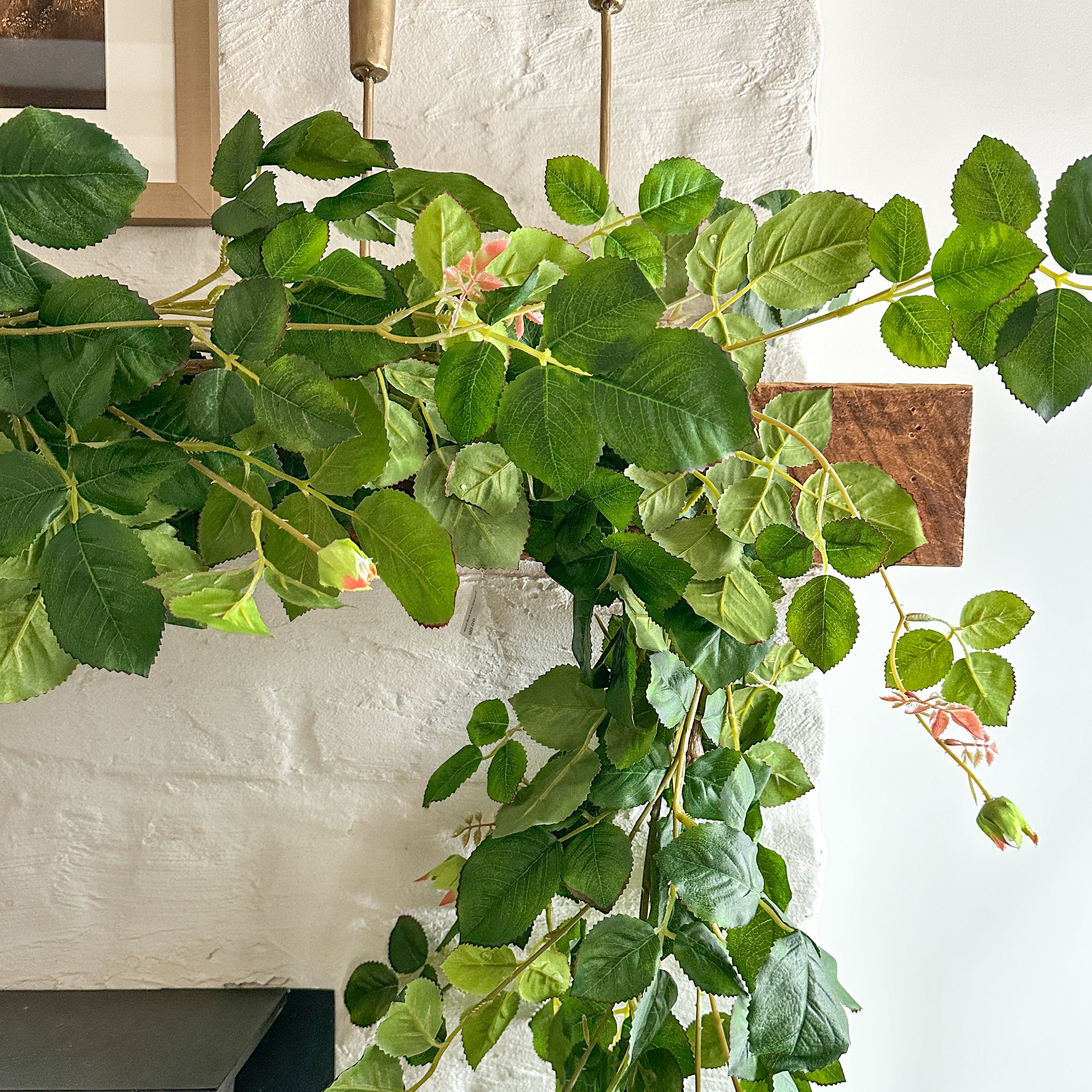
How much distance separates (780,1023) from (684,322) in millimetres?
440

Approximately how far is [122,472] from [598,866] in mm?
318

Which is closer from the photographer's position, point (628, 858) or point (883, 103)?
point (628, 858)

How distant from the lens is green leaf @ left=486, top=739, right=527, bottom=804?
547 mm

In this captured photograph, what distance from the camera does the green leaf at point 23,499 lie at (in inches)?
11.9

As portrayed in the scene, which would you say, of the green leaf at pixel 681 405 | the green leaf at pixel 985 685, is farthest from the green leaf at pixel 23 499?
the green leaf at pixel 985 685

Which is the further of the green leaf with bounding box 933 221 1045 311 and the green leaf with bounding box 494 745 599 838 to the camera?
the green leaf with bounding box 494 745 599 838

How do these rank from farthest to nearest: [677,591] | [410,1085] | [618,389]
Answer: [410,1085]
[677,591]
[618,389]

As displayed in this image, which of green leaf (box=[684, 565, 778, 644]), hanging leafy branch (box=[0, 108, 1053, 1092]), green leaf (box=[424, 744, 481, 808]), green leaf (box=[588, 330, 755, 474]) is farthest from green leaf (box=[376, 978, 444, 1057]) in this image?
green leaf (box=[588, 330, 755, 474])

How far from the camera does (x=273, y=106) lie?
0.71 meters

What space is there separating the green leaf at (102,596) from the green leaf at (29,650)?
90mm

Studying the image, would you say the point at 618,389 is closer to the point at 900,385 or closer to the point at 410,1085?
the point at 900,385

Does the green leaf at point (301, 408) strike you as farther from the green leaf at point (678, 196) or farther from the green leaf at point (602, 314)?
the green leaf at point (678, 196)

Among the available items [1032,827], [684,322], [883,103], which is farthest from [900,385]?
[1032,827]

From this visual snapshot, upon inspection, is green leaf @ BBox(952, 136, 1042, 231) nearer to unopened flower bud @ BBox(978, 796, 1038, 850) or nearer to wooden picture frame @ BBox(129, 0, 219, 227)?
unopened flower bud @ BBox(978, 796, 1038, 850)
